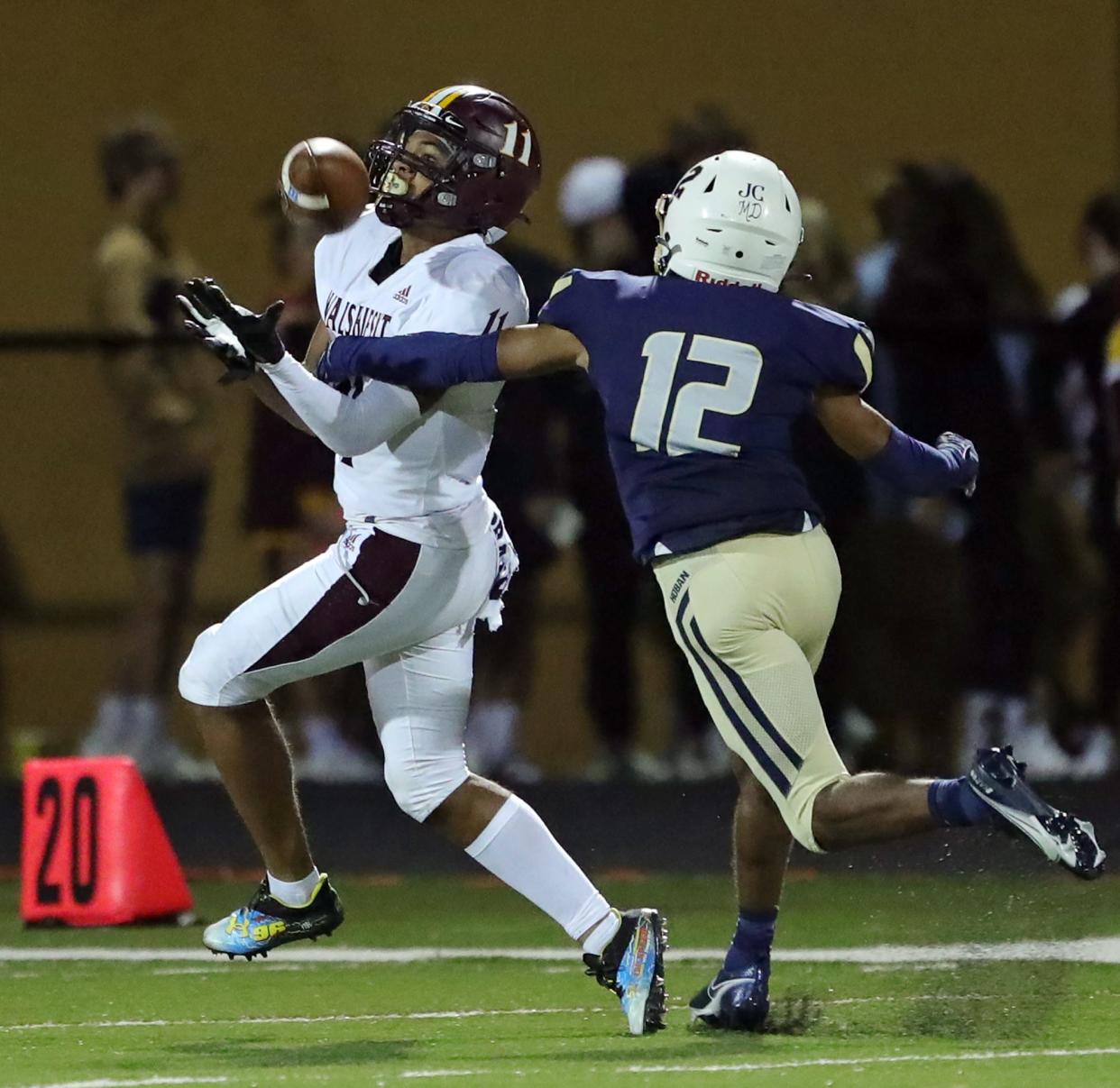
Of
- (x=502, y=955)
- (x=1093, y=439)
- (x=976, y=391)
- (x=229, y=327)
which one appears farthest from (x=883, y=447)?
(x=1093, y=439)

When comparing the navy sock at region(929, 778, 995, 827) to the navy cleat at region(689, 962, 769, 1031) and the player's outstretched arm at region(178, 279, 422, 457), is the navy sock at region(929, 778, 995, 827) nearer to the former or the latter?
the navy cleat at region(689, 962, 769, 1031)

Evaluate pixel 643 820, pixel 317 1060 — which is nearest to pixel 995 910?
pixel 317 1060

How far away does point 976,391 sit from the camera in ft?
34.0

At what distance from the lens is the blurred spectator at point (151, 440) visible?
10398mm

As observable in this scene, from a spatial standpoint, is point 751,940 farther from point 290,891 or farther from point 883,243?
point 883,243

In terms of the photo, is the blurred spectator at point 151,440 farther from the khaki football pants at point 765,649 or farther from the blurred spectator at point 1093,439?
the khaki football pants at point 765,649

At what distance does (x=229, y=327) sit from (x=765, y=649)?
1.22 meters

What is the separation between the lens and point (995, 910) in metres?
6.22

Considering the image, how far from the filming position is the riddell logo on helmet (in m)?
5.55

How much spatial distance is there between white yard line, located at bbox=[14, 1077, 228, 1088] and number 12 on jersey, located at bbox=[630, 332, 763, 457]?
58.7 inches

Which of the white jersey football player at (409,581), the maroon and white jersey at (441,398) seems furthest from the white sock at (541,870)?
the maroon and white jersey at (441,398)

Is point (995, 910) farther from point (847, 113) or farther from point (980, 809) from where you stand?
point (847, 113)

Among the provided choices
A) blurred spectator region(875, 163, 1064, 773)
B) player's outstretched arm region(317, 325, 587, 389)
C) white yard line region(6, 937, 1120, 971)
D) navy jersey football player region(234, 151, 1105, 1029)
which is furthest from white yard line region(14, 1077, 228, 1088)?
blurred spectator region(875, 163, 1064, 773)

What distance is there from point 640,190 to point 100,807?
134 inches
